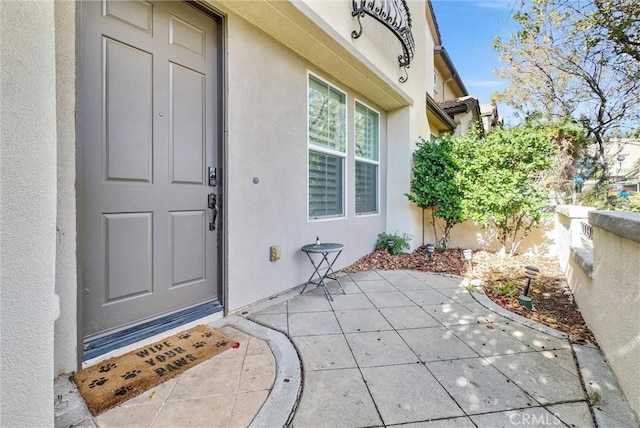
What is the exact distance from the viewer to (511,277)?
3.94 meters

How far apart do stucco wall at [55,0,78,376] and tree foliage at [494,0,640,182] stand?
646 centimetres

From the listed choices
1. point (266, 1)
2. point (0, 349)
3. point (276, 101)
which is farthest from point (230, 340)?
point (266, 1)

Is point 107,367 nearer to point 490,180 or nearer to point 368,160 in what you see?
point 368,160

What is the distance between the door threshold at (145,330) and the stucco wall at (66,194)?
13cm

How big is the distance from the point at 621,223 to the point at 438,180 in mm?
3410

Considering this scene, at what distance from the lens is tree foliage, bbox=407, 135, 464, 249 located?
4.97 metres

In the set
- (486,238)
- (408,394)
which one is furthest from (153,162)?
(486,238)

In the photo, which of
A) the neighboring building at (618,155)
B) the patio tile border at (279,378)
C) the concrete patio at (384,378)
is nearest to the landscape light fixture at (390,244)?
the concrete patio at (384,378)

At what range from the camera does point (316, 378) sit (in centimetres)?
177

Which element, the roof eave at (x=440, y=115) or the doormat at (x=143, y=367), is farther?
the roof eave at (x=440, y=115)

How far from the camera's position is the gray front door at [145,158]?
190 cm

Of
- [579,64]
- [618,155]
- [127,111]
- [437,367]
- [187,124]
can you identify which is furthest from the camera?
[618,155]

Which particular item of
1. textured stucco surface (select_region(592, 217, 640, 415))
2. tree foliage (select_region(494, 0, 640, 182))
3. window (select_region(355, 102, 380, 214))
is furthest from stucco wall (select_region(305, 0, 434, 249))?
textured stucco surface (select_region(592, 217, 640, 415))

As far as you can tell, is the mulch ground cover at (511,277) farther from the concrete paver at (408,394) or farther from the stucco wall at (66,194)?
the stucco wall at (66,194)
